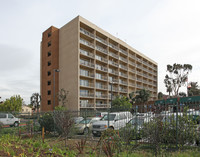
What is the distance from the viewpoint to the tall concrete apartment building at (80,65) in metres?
36.5

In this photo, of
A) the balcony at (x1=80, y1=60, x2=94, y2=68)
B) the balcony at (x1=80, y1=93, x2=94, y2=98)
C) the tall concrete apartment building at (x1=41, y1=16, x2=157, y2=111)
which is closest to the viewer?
the balcony at (x1=80, y1=93, x2=94, y2=98)

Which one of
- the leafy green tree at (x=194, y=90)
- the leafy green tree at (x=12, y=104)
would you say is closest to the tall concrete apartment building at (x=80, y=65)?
the leafy green tree at (x=12, y=104)

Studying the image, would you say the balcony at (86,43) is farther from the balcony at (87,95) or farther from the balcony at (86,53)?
the balcony at (87,95)

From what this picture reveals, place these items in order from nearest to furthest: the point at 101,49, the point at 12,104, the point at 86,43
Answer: the point at 86,43 < the point at 101,49 < the point at 12,104

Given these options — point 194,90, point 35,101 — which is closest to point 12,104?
point 35,101

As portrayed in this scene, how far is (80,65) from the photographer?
37062 millimetres

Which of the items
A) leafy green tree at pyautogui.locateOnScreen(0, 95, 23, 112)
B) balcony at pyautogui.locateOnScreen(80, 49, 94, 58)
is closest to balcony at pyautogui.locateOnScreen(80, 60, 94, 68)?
balcony at pyautogui.locateOnScreen(80, 49, 94, 58)

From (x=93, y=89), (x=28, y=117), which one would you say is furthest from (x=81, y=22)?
(x=28, y=117)

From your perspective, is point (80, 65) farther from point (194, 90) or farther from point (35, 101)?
point (194, 90)

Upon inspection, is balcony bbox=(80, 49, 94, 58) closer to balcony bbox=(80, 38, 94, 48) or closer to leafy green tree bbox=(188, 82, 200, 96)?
balcony bbox=(80, 38, 94, 48)

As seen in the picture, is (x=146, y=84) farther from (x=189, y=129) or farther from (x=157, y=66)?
(x=189, y=129)

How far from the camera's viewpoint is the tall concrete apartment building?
3653cm

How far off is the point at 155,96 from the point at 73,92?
4726cm

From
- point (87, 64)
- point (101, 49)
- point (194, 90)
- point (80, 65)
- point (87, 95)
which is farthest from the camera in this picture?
point (194, 90)
